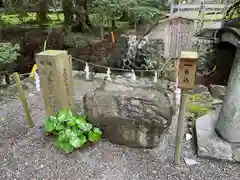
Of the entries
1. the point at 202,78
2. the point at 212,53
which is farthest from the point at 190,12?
the point at 202,78

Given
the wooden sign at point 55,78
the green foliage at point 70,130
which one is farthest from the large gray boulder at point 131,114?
the wooden sign at point 55,78

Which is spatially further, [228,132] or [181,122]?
[228,132]

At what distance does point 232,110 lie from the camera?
2938 mm

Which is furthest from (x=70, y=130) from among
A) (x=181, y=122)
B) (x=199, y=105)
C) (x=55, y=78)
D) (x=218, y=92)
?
(x=218, y=92)

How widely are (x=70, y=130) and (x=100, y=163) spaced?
0.67 metres

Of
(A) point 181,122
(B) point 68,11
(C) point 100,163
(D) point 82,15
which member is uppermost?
(B) point 68,11

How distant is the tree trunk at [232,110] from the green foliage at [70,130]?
1997mm

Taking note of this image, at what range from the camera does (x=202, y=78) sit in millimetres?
8352

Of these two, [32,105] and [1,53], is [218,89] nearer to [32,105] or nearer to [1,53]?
[32,105]

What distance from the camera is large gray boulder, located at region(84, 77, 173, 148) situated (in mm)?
2863

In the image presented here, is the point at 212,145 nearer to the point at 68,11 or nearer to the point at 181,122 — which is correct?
the point at 181,122

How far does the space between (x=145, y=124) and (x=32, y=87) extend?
13.7ft

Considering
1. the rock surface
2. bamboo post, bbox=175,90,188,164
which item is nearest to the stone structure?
bamboo post, bbox=175,90,188,164

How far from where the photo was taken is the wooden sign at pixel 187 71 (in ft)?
7.47
